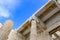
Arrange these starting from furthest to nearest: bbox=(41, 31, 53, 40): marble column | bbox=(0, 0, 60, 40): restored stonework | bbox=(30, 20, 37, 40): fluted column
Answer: bbox=(41, 31, 53, 40): marble column, bbox=(0, 0, 60, 40): restored stonework, bbox=(30, 20, 37, 40): fluted column

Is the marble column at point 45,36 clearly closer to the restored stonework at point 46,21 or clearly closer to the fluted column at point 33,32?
the restored stonework at point 46,21

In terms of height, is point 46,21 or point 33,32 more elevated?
point 46,21

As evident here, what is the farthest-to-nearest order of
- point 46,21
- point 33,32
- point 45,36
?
point 46,21, point 45,36, point 33,32

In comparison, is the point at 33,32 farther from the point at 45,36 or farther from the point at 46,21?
the point at 46,21

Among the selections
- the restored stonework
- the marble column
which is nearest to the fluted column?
the restored stonework

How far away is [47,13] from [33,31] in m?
1.42

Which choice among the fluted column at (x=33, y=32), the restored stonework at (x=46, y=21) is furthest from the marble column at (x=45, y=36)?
the fluted column at (x=33, y=32)

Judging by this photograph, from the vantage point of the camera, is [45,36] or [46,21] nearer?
[45,36]

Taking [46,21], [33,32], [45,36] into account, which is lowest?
[33,32]

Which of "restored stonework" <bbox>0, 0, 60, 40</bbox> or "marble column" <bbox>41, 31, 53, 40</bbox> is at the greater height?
"restored stonework" <bbox>0, 0, 60, 40</bbox>

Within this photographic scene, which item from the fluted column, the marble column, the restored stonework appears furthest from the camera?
the marble column

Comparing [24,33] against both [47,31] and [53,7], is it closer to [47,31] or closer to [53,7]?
[47,31]

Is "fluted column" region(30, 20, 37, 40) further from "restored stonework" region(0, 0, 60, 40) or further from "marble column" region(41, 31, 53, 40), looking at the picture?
"marble column" region(41, 31, 53, 40)

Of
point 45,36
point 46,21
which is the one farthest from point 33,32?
point 46,21
